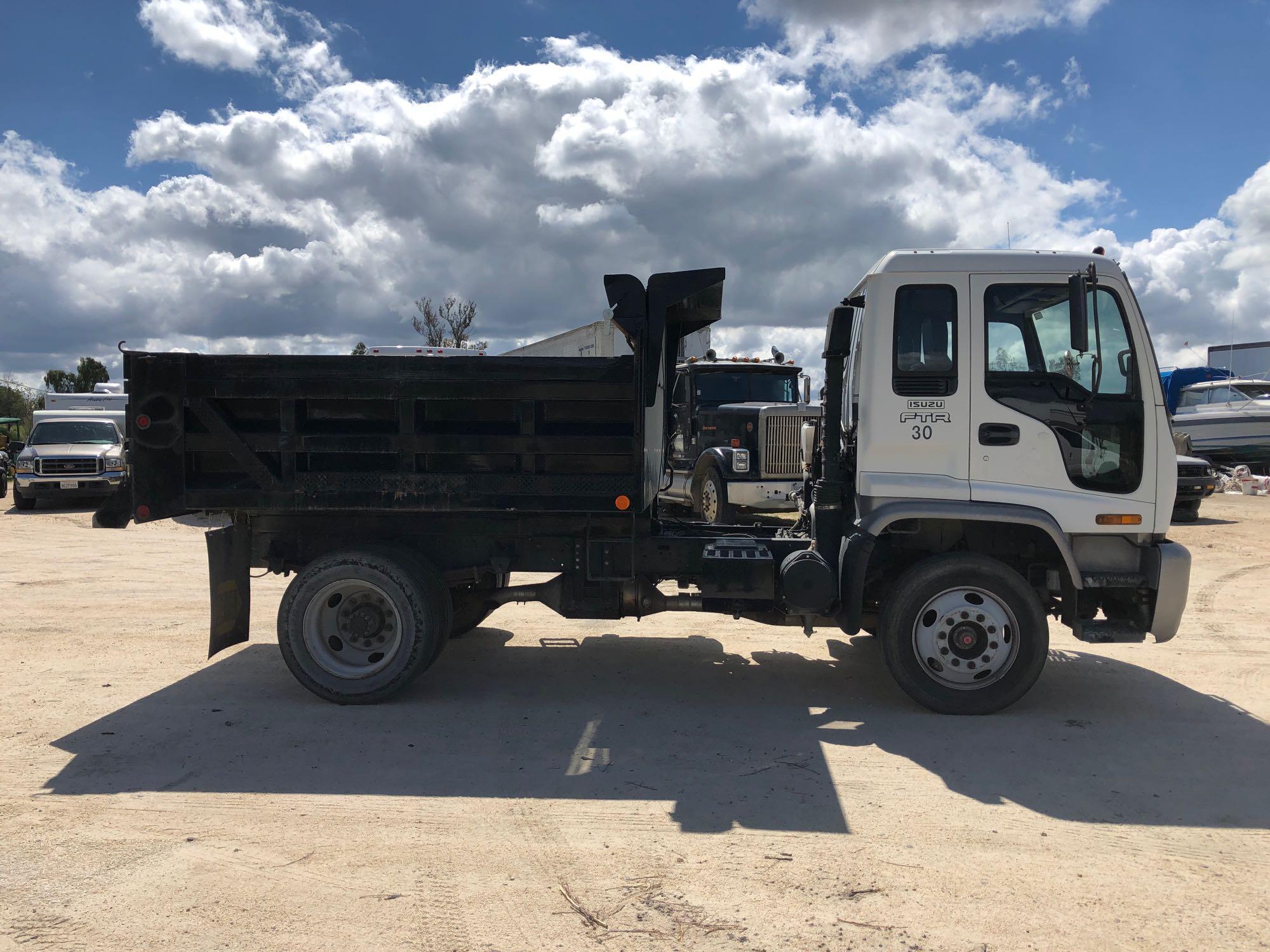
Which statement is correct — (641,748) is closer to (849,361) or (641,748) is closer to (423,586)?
(423,586)

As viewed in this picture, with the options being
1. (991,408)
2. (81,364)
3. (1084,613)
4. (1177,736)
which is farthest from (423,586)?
(81,364)

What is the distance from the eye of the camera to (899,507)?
5633 millimetres

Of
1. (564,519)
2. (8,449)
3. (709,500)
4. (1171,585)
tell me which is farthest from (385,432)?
(8,449)

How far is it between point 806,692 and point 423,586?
2.71m

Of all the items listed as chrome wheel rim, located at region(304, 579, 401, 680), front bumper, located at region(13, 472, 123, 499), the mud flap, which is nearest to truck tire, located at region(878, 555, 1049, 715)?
chrome wheel rim, located at region(304, 579, 401, 680)

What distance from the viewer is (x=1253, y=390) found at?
74.9ft

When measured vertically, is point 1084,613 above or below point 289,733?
above

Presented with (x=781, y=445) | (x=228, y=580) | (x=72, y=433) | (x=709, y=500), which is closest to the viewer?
(x=228, y=580)

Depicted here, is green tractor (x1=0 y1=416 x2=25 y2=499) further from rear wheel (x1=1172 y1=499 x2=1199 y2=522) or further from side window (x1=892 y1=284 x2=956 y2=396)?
rear wheel (x1=1172 y1=499 x2=1199 y2=522)

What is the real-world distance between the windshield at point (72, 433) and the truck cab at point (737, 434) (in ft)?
45.9

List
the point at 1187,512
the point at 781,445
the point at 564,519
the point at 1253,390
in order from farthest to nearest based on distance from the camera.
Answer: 1. the point at 1253,390
2. the point at 1187,512
3. the point at 781,445
4. the point at 564,519

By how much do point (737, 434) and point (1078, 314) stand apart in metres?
7.95

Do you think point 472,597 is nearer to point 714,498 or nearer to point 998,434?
point 998,434

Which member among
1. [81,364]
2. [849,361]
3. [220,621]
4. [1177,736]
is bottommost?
[1177,736]
